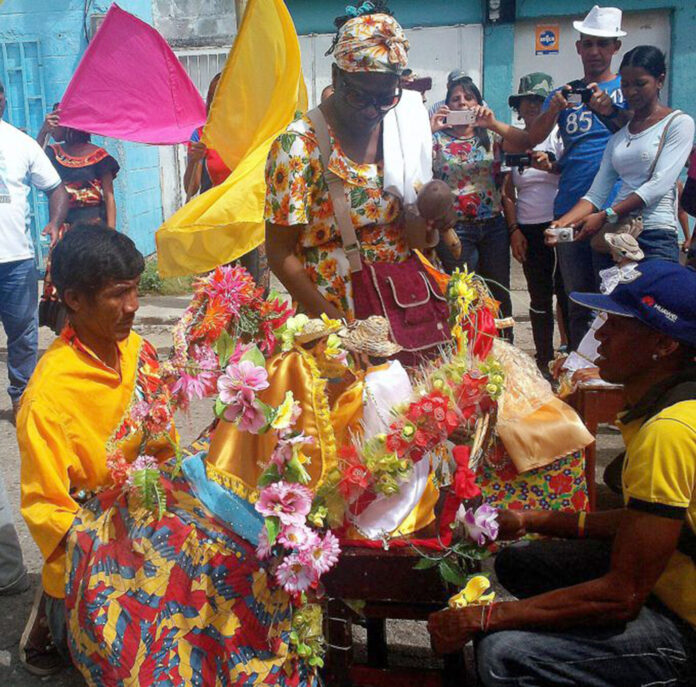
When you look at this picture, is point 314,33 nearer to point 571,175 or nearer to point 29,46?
point 29,46

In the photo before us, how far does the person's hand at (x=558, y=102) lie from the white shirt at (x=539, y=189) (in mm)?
543

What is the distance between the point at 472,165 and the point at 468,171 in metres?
0.04

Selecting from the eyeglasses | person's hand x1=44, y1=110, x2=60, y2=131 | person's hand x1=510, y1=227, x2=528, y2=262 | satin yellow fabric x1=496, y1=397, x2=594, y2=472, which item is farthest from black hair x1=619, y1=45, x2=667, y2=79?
person's hand x1=44, y1=110, x2=60, y2=131

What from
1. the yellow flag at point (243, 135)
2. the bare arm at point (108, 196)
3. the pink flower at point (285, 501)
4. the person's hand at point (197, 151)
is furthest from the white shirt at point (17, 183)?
the pink flower at point (285, 501)

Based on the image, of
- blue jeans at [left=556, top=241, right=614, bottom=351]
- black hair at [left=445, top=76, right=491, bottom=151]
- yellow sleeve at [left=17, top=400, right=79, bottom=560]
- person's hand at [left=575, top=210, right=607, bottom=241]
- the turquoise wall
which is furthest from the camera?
the turquoise wall

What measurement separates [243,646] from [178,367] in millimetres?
830

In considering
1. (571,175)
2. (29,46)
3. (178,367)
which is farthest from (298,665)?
(29,46)

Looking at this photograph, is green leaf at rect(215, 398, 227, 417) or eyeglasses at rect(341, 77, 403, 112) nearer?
green leaf at rect(215, 398, 227, 417)

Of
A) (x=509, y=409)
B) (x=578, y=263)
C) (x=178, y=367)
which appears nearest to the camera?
(x=178, y=367)

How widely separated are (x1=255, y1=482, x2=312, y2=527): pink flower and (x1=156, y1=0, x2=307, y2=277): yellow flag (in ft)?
6.59

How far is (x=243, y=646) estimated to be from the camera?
92.8 inches

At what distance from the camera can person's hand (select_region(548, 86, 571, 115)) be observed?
16.9ft

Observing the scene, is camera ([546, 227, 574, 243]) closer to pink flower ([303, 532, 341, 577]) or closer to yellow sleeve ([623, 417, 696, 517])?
yellow sleeve ([623, 417, 696, 517])

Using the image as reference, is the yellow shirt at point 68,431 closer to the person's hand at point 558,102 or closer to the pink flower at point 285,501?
the pink flower at point 285,501
